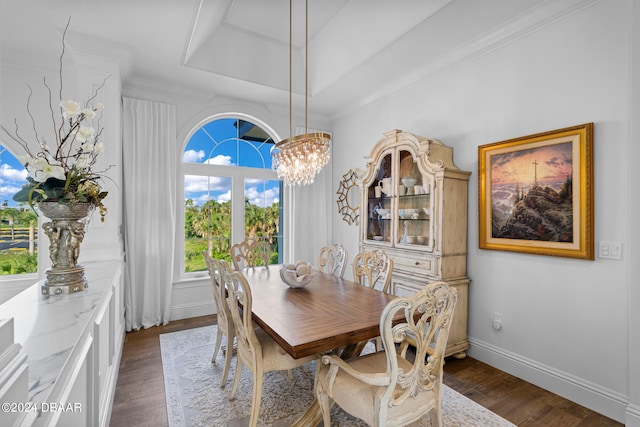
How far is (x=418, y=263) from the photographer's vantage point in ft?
9.86

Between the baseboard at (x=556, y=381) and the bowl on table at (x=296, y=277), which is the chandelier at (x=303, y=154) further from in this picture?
the baseboard at (x=556, y=381)

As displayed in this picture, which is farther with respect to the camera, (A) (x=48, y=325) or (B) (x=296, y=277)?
(B) (x=296, y=277)

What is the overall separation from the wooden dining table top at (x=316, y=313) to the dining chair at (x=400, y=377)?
0.15m

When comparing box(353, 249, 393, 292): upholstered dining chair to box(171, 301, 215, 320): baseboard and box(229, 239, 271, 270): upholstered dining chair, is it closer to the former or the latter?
box(229, 239, 271, 270): upholstered dining chair

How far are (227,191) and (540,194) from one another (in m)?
3.63

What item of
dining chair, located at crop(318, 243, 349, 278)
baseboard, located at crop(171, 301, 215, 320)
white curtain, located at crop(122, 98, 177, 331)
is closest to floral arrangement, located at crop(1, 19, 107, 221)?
white curtain, located at crop(122, 98, 177, 331)

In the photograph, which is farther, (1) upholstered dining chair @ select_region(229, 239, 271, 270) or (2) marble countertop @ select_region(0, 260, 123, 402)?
(1) upholstered dining chair @ select_region(229, 239, 271, 270)

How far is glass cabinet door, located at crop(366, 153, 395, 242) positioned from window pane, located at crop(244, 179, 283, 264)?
1.61m

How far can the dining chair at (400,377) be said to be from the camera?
1326mm

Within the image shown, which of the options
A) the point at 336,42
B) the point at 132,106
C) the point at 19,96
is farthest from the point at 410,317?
the point at 19,96

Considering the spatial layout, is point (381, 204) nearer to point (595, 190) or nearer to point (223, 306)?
point (595, 190)

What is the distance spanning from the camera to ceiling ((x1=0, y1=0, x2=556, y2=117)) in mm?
2535

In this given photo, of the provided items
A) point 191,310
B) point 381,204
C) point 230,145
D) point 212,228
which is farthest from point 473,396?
point 230,145

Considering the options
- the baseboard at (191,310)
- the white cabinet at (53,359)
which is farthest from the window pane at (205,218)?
the white cabinet at (53,359)
